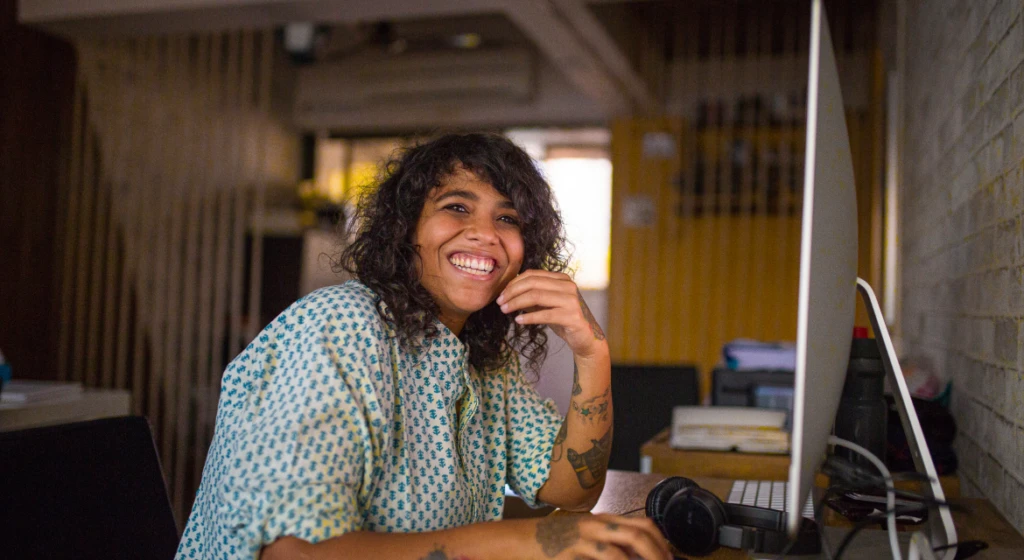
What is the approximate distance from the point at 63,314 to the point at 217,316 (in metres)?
0.67

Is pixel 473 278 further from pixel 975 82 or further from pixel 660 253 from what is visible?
pixel 660 253

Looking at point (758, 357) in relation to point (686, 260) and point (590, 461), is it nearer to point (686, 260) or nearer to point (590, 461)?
point (590, 461)

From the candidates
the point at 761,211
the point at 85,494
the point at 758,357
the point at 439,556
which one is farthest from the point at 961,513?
the point at 761,211

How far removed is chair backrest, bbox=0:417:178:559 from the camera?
3.35 ft

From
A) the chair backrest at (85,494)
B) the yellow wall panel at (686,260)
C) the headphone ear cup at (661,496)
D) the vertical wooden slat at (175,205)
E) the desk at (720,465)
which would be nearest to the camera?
the chair backrest at (85,494)

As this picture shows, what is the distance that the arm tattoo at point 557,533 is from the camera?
3.01 feet

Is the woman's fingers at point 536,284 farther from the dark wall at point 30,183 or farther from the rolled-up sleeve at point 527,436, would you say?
the dark wall at point 30,183

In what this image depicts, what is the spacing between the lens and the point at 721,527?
3.46 ft

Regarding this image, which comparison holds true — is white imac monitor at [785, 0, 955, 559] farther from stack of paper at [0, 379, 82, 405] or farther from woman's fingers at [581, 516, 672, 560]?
stack of paper at [0, 379, 82, 405]

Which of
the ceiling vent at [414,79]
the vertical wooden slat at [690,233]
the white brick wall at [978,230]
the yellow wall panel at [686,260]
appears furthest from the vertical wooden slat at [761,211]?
the white brick wall at [978,230]

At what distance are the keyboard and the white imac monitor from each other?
27 cm

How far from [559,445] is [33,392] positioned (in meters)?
1.65

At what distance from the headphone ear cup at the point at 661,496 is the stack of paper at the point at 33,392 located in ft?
5.93

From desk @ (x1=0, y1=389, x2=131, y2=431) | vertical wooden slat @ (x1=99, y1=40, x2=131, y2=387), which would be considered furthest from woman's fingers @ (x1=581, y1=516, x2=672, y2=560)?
vertical wooden slat @ (x1=99, y1=40, x2=131, y2=387)
